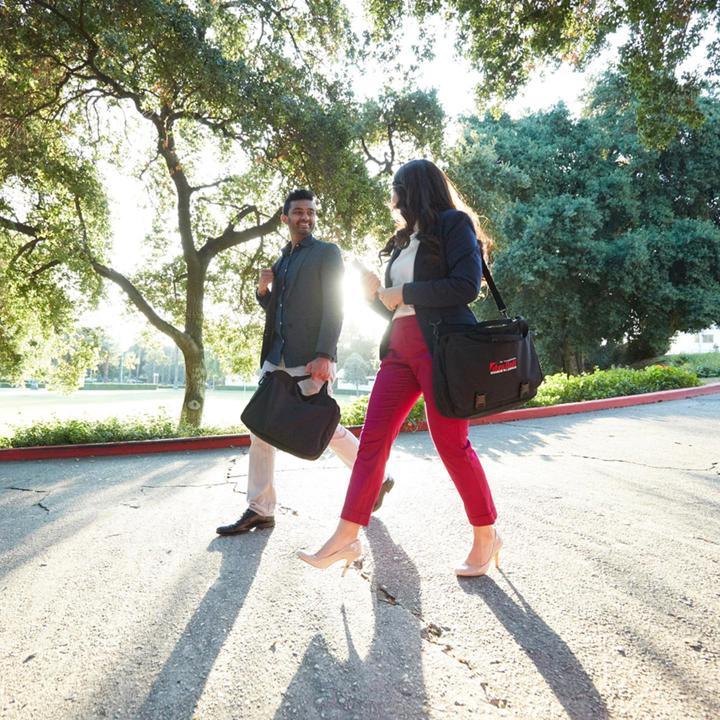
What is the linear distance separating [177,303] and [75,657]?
14185 millimetres

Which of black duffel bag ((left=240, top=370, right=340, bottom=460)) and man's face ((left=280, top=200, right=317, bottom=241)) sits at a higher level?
man's face ((left=280, top=200, right=317, bottom=241))

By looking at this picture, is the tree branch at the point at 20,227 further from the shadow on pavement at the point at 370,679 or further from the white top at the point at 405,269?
the shadow on pavement at the point at 370,679

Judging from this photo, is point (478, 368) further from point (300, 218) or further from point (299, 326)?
point (300, 218)

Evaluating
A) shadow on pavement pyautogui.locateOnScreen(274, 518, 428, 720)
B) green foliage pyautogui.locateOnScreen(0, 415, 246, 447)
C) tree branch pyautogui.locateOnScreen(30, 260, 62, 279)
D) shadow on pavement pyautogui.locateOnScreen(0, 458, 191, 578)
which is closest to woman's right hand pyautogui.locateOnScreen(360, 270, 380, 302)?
shadow on pavement pyautogui.locateOnScreen(274, 518, 428, 720)

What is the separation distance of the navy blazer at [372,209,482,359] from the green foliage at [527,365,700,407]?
7532 millimetres

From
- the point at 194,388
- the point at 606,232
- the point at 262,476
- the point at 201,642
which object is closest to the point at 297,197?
the point at 262,476

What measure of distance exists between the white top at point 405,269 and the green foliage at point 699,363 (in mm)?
15791

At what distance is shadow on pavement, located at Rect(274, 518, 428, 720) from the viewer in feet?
4.92

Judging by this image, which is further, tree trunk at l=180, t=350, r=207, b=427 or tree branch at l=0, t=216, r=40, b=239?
tree trunk at l=180, t=350, r=207, b=427

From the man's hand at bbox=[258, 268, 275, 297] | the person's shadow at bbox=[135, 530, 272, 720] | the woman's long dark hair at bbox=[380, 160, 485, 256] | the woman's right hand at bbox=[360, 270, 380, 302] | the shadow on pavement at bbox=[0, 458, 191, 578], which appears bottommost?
the shadow on pavement at bbox=[0, 458, 191, 578]

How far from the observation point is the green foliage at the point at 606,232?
21.5m

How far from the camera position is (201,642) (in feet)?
6.17

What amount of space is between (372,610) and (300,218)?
2370 mm

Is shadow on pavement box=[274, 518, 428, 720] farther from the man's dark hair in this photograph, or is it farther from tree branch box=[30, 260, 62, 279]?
tree branch box=[30, 260, 62, 279]
